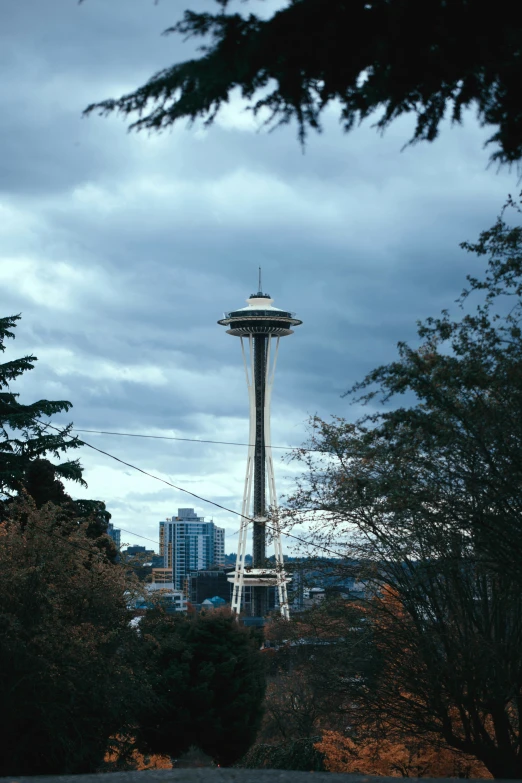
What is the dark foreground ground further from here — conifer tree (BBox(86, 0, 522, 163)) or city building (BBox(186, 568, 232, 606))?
city building (BBox(186, 568, 232, 606))

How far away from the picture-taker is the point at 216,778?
923 cm

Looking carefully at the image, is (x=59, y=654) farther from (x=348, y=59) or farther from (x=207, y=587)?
(x=207, y=587)

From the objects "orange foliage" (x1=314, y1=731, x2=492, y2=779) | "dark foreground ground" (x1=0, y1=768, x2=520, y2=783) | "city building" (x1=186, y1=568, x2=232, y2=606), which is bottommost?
"orange foliage" (x1=314, y1=731, x2=492, y2=779)

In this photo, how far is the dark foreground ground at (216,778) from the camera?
9156 mm

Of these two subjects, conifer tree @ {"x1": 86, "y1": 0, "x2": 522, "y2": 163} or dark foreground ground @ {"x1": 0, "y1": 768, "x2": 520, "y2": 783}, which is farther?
dark foreground ground @ {"x1": 0, "y1": 768, "x2": 520, "y2": 783}

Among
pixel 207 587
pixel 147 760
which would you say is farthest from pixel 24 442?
pixel 207 587

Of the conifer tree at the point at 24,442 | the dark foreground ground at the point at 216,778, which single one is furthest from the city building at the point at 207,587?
the dark foreground ground at the point at 216,778

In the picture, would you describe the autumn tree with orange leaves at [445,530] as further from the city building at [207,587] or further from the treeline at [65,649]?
the city building at [207,587]

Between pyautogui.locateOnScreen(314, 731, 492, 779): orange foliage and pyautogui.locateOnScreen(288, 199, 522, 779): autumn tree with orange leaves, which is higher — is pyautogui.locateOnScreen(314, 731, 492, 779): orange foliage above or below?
below

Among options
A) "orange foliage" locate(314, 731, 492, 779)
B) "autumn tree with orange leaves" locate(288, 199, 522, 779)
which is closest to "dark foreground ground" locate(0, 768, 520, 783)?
"autumn tree with orange leaves" locate(288, 199, 522, 779)

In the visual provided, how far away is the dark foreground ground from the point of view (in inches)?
360

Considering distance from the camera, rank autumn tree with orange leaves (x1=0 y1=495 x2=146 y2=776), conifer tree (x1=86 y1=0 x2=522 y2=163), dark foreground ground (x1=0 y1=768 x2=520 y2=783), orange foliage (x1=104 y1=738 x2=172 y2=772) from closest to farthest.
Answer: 1. conifer tree (x1=86 y1=0 x2=522 y2=163)
2. dark foreground ground (x1=0 y1=768 x2=520 y2=783)
3. autumn tree with orange leaves (x1=0 y1=495 x2=146 y2=776)
4. orange foliage (x1=104 y1=738 x2=172 y2=772)

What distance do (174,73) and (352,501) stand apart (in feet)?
30.5

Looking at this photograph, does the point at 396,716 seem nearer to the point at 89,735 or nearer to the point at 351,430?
the point at 351,430
